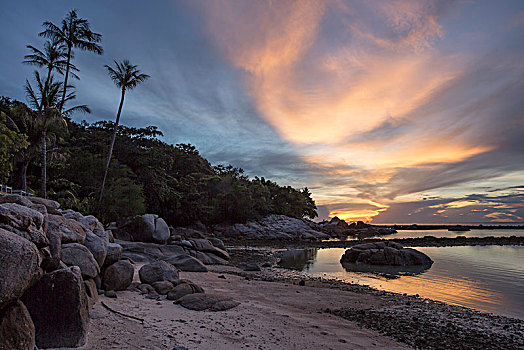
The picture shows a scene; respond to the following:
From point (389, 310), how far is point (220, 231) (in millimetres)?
45664

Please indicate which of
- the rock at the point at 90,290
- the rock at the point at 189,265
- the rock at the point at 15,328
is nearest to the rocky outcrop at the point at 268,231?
the rock at the point at 189,265

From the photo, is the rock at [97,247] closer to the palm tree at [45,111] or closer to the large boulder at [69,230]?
the large boulder at [69,230]

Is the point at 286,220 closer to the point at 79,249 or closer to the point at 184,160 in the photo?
the point at 184,160

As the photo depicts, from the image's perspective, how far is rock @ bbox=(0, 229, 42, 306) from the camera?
3.81m

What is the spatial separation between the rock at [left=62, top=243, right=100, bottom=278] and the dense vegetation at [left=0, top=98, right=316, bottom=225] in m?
22.0

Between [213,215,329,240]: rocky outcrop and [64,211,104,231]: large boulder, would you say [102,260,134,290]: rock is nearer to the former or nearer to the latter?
[64,211,104,231]: large boulder

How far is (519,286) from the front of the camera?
17.1m

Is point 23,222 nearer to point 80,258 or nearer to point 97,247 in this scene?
point 80,258

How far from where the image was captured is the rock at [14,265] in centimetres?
381

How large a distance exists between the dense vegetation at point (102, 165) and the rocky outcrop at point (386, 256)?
2075cm

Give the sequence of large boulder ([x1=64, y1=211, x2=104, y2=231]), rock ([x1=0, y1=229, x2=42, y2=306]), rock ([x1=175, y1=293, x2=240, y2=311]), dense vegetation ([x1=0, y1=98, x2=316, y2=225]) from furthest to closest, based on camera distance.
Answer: dense vegetation ([x1=0, y1=98, x2=316, y2=225])
large boulder ([x1=64, y1=211, x2=104, y2=231])
rock ([x1=175, y1=293, x2=240, y2=311])
rock ([x1=0, y1=229, x2=42, y2=306])

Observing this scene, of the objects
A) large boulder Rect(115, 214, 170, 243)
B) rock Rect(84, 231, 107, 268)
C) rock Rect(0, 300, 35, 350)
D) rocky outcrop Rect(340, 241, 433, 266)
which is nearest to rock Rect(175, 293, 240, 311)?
rock Rect(84, 231, 107, 268)

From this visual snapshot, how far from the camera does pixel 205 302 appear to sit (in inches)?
346

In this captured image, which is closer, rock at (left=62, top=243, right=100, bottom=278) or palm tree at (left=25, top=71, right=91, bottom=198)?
rock at (left=62, top=243, right=100, bottom=278)
